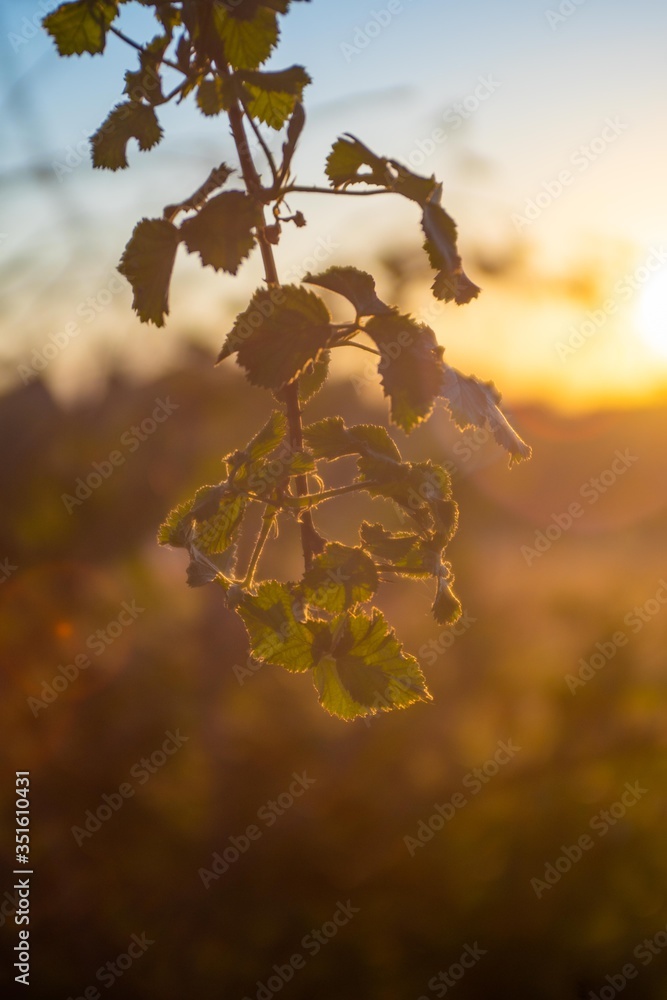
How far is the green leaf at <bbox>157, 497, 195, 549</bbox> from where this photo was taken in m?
1.06

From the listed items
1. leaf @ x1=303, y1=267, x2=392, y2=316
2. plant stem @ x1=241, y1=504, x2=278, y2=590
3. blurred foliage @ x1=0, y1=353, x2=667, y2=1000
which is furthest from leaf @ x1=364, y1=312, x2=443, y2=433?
blurred foliage @ x1=0, y1=353, x2=667, y2=1000

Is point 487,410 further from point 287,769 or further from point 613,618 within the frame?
point 613,618

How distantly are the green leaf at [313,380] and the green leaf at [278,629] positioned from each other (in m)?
0.32

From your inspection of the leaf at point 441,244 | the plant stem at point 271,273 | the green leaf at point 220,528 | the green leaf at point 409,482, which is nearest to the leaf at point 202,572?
the green leaf at point 220,528

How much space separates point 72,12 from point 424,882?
5.23 metres

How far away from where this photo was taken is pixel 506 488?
15.0 meters

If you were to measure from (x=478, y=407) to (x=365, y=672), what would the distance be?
0.40 m

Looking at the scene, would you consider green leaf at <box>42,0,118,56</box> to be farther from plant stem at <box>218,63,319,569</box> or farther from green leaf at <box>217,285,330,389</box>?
green leaf at <box>217,285,330,389</box>

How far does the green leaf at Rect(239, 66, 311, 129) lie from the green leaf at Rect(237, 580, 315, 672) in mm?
619

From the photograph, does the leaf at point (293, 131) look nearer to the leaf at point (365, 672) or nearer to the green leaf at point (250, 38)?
the green leaf at point (250, 38)

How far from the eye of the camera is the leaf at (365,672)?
38.4 inches

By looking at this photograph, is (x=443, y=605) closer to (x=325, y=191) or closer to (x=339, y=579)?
(x=339, y=579)

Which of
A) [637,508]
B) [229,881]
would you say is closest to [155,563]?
[229,881]

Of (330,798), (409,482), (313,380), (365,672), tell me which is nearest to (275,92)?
(313,380)
